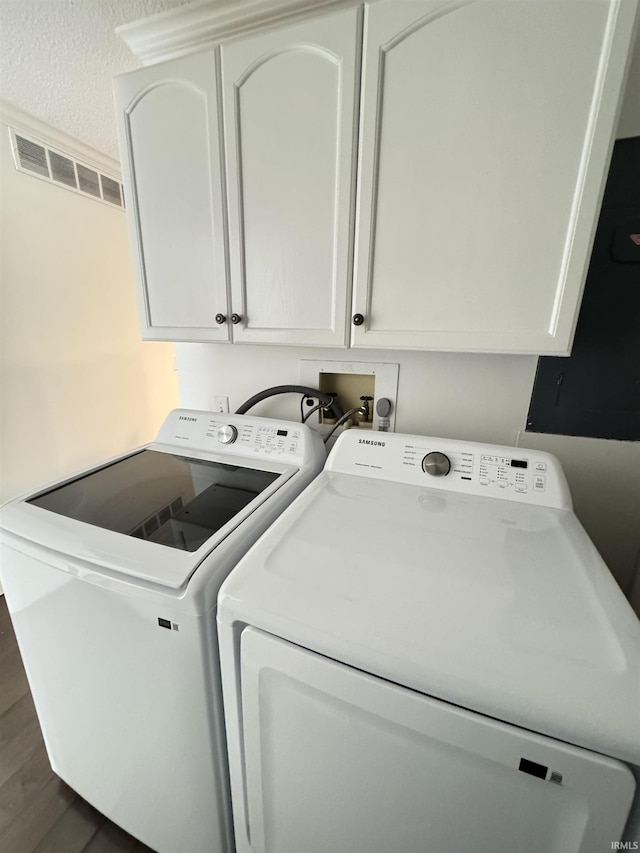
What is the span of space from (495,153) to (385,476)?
861mm

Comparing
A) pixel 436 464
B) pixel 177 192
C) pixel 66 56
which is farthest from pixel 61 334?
pixel 436 464

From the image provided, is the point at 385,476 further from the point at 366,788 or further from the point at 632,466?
the point at 632,466

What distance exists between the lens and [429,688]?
20.3 inches

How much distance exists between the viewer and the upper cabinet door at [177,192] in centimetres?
105

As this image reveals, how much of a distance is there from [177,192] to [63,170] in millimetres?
1636

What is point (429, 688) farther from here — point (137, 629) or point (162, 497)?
point (162, 497)

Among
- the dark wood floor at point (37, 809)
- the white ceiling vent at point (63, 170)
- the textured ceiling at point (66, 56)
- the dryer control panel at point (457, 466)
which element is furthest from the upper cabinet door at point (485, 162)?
the white ceiling vent at point (63, 170)

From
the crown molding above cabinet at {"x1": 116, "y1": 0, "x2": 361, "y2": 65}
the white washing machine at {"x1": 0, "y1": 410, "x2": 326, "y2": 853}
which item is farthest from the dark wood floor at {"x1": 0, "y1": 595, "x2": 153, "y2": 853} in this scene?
the crown molding above cabinet at {"x1": 116, "y1": 0, "x2": 361, "y2": 65}

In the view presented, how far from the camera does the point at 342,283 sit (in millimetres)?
1011

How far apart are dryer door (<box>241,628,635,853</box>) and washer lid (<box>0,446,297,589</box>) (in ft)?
0.93

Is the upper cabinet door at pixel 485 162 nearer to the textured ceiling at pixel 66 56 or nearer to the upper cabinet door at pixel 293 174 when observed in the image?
the upper cabinet door at pixel 293 174

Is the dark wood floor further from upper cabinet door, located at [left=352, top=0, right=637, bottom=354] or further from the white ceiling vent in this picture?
the white ceiling vent

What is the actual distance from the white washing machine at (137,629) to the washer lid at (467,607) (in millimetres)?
118

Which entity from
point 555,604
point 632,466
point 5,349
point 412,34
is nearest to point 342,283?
point 412,34
